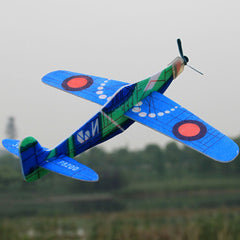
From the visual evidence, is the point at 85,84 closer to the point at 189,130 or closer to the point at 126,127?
the point at 126,127

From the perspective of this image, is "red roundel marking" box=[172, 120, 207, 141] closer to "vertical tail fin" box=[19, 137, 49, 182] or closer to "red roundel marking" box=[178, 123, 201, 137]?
"red roundel marking" box=[178, 123, 201, 137]

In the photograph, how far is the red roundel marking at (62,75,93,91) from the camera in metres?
13.8

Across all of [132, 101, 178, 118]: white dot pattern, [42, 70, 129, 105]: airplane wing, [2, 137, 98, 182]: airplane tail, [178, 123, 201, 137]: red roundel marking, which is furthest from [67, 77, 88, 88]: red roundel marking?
[178, 123, 201, 137]: red roundel marking

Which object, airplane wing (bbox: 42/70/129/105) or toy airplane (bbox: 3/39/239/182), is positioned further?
airplane wing (bbox: 42/70/129/105)

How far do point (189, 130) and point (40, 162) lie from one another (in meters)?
3.76

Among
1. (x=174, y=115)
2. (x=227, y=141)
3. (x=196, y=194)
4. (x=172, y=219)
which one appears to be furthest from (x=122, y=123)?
(x=172, y=219)

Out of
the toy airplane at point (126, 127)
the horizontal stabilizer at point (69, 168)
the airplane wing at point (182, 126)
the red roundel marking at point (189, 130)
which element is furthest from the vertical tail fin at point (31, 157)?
the red roundel marking at point (189, 130)

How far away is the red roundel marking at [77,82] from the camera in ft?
45.5

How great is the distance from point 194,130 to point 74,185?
1408cm

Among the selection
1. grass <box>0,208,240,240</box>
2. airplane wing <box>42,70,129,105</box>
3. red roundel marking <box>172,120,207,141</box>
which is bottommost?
grass <box>0,208,240,240</box>

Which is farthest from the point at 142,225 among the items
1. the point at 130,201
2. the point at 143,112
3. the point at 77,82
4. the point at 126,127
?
the point at 143,112

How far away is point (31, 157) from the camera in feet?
33.1

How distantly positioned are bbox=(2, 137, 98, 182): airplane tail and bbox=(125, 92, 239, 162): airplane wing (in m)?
2.19

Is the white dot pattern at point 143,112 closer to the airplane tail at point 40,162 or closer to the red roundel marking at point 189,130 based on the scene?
the red roundel marking at point 189,130
